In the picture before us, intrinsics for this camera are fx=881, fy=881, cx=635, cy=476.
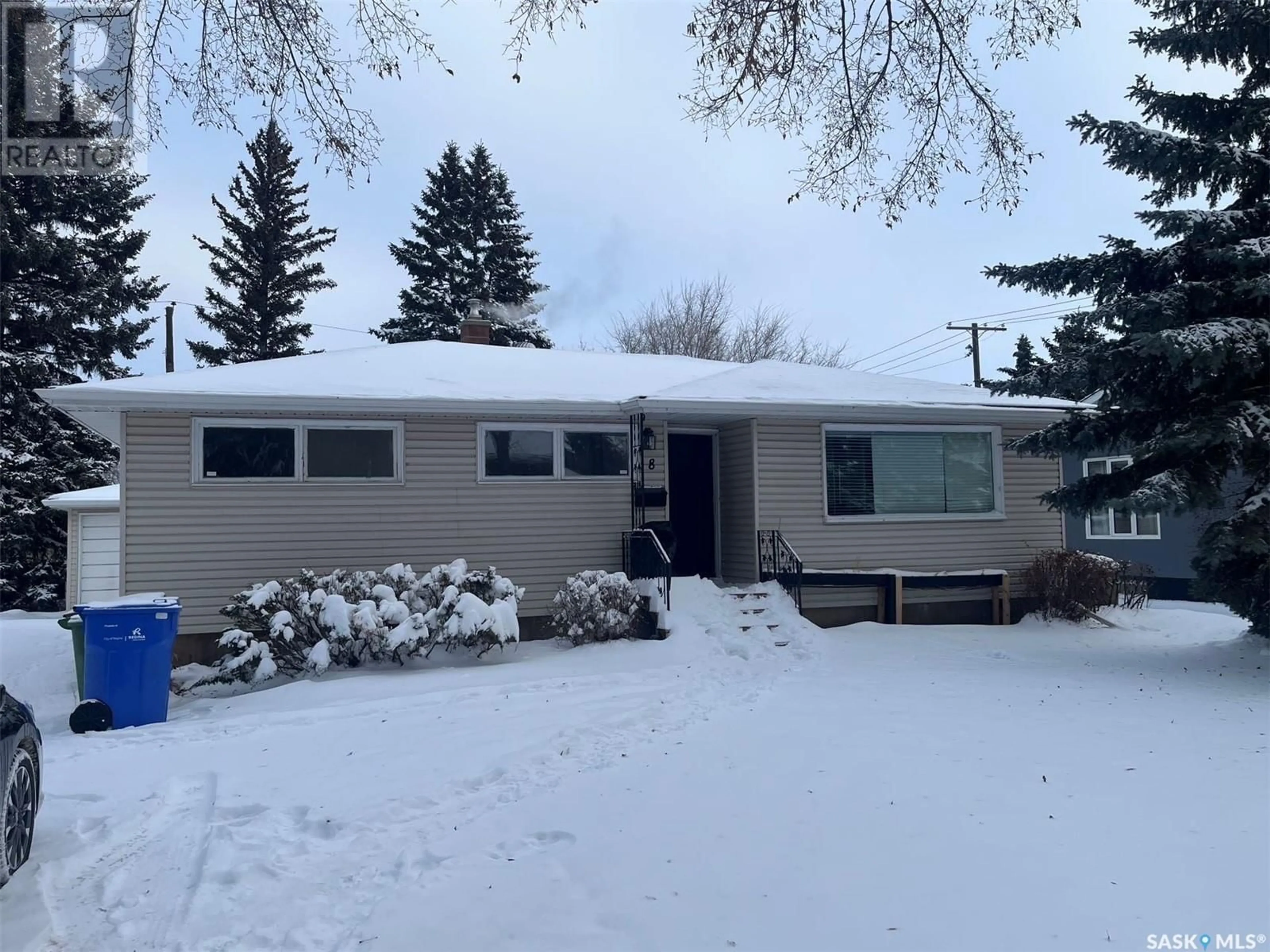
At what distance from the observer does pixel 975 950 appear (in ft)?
10.5

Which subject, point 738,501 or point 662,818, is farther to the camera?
point 738,501

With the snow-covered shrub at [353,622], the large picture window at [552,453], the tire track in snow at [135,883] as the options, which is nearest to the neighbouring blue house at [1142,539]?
the large picture window at [552,453]

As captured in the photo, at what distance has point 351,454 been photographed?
34.6 ft

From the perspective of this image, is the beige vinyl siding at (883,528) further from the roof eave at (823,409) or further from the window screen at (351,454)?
the window screen at (351,454)

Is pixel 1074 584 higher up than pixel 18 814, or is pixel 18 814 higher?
pixel 1074 584

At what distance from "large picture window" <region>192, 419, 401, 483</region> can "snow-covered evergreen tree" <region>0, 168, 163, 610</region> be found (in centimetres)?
1238

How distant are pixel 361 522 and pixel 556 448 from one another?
8.36ft

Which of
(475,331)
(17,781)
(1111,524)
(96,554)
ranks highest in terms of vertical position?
(475,331)

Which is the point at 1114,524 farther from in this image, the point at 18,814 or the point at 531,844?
the point at 18,814

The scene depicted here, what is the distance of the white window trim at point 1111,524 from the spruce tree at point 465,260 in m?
17.9

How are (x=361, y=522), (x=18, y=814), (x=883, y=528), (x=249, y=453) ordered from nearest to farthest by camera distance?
(x=18, y=814)
(x=249, y=453)
(x=361, y=522)
(x=883, y=528)

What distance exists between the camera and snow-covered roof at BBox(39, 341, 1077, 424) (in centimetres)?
968

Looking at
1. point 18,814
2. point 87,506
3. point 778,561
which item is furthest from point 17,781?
point 87,506

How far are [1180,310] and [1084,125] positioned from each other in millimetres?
2189
